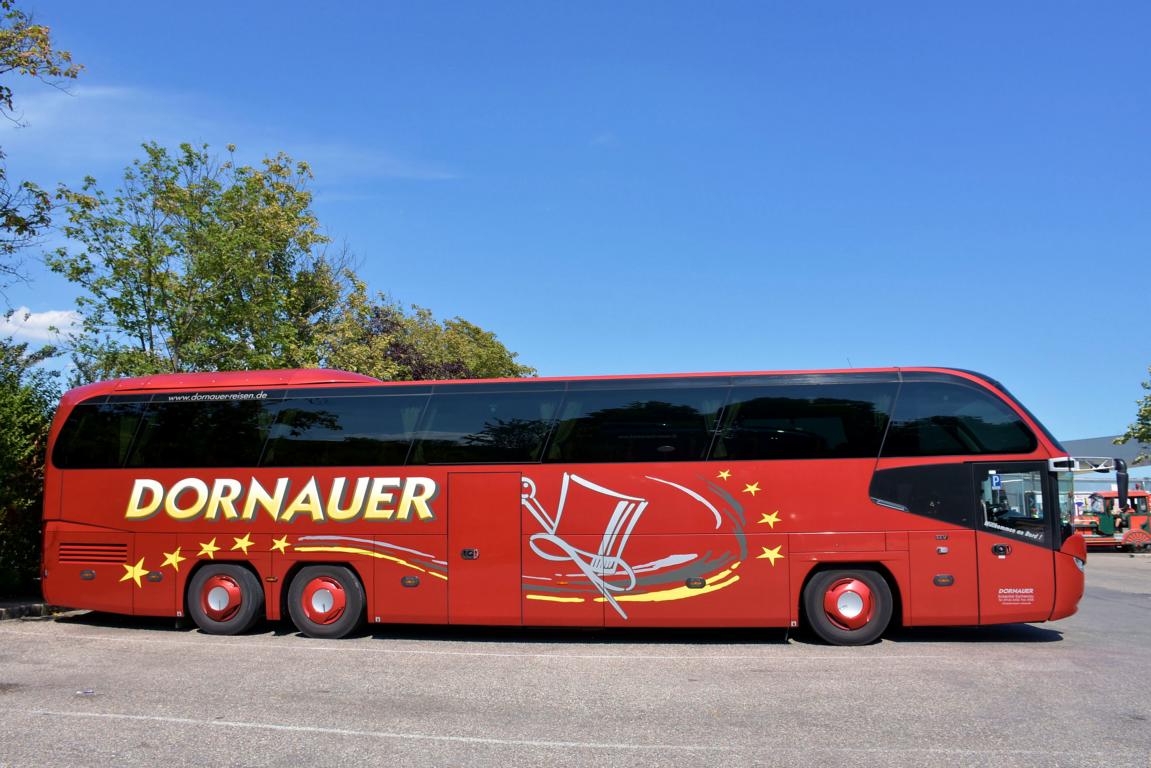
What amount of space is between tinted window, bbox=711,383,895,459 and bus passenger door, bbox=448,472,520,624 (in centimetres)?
278

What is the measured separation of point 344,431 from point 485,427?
193 cm

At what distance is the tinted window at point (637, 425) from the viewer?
11062mm

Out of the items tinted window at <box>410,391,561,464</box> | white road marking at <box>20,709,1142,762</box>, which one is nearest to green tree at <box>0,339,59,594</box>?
tinted window at <box>410,391,561,464</box>

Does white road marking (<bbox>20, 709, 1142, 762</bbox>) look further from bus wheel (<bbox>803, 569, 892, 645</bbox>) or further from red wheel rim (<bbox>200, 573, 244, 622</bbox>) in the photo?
red wheel rim (<bbox>200, 573, 244, 622</bbox>)

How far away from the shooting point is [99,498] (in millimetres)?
12312

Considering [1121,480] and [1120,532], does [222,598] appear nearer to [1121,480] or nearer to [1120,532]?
[1121,480]

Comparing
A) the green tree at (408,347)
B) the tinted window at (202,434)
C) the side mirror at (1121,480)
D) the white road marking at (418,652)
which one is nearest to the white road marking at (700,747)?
the white road marking at (418,652)

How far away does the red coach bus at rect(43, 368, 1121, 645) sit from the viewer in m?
10.7

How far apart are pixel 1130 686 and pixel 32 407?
16.2 meters

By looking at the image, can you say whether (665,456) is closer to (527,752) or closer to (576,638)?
(576,638)

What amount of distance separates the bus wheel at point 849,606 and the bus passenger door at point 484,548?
3.71 metres

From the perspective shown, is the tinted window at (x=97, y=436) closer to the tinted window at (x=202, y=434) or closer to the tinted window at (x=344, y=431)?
the tinted window at (x=202, y=434)

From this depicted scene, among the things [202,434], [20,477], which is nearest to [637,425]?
[202,434]

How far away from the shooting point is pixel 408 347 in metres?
40.1
